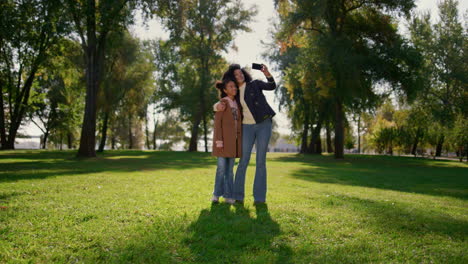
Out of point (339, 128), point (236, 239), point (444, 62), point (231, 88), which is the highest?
point (444, 62)

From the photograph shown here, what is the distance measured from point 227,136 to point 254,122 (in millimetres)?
554

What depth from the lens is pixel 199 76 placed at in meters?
35.0

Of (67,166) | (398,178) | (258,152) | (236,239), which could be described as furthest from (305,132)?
(236,239)

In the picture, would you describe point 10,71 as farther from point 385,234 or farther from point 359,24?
point 385,234

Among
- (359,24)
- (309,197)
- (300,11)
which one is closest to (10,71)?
(300,11)

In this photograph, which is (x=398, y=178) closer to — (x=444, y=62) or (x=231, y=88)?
(x=231, y=88)

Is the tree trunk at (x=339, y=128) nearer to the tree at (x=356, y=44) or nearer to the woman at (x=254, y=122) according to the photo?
the tree at (x=356, y=44)

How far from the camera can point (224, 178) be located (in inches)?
246

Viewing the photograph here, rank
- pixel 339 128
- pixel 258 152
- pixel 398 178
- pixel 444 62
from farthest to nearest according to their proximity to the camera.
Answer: pixel 444 62, pixel 339 128, pixel 398 178, pixel 258 152

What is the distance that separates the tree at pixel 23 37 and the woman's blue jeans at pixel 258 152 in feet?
52.7

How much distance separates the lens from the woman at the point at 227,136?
602 cm

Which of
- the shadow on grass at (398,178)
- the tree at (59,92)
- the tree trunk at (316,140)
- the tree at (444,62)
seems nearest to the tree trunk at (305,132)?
the tree trunk at (316,140)

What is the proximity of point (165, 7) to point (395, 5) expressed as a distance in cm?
1526

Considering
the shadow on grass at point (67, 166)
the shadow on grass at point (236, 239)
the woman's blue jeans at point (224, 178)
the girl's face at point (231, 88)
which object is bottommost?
the shadow on grass at point (236, 239)
